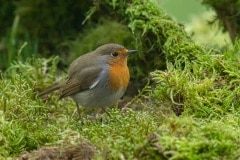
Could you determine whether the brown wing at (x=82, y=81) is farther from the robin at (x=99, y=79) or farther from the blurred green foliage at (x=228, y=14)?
the blurred green foliage at (x=228, y=14)

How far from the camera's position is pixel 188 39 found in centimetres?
486

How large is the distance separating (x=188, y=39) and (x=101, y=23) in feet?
4.69

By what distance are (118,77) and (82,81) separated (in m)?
0.29

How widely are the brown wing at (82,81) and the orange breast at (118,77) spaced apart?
108 millimetres

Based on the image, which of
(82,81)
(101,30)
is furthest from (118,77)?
(101,30)

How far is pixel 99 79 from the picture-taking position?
501cm

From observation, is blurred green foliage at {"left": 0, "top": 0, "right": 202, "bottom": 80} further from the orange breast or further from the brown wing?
the brown wing

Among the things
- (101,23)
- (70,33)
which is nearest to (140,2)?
(101,23)

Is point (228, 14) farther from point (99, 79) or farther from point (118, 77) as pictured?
point (99, 79)

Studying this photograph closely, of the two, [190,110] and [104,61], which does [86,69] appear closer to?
[104,61]

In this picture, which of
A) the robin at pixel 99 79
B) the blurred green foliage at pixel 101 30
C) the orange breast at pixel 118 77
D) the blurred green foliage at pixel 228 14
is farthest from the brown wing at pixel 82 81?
the blurred green foliage at pixel 228 14

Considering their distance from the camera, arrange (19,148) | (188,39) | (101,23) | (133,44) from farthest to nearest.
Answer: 1. (101,23)
2. (133,44)
3. (188,39)
4. (19,148)

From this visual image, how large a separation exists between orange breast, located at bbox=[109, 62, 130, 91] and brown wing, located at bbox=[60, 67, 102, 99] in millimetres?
108

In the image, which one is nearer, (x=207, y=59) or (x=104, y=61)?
(x=207, y=59)
